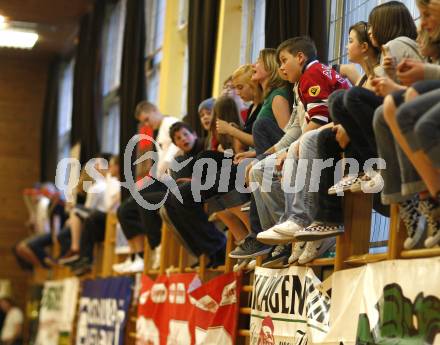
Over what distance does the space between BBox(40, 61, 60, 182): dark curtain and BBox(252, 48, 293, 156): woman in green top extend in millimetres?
9582

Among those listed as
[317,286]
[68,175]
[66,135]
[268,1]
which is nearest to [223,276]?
→ [317,286]

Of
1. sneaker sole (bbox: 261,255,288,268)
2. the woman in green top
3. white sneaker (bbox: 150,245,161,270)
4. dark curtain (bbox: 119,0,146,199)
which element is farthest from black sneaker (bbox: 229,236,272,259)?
dark curtain (bbox: 119,0,146,199)

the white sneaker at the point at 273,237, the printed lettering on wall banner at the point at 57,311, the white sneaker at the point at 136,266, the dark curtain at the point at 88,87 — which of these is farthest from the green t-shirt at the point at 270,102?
the dark curtain at the point at 88,87

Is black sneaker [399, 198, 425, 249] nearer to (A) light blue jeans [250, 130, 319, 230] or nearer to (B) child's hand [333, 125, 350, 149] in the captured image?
(B) child's hand [333, 125, 350, 149]

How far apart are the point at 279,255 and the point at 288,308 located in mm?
289

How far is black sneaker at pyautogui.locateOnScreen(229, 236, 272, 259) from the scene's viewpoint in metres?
4.97

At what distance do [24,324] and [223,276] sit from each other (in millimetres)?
9671

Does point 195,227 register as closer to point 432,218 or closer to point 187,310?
point 187,310

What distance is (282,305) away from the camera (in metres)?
4.75

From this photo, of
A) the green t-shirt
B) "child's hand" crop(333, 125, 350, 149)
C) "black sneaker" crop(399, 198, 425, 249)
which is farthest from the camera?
the green t-shirt

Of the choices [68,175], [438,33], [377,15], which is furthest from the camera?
[68,175]

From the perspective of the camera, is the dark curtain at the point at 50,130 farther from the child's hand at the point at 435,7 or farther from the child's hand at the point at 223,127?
the child's hand at the point at 435,7

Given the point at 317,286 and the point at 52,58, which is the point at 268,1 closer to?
the point at 317,286

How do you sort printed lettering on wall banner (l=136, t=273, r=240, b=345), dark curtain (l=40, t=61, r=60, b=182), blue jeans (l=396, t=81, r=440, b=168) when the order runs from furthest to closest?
1. dark curtain (l=40, t=61, r=60, b=182)
2. printed lettering on wall banner (l=136, t=273, r=240, b=345)
3. blue jeans (l=396, t=81, r=440, b=168)
